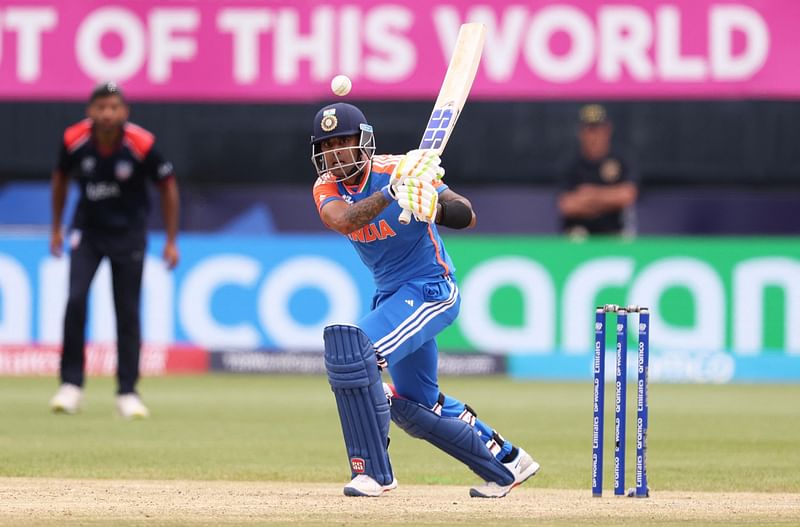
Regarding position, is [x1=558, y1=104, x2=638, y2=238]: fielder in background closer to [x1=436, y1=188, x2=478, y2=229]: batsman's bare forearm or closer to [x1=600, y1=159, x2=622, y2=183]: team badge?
[x1=600, y1=159, x2=622, y2=183]: team badge

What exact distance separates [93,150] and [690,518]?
5.04 metres

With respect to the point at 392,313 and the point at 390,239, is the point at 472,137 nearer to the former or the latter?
the point at 390,239

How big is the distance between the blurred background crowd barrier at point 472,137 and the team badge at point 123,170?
3.23 meters

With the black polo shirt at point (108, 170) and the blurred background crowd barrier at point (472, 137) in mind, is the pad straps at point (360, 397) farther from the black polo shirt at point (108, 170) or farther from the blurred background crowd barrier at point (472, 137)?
the blurred background crowd barrier at point (472, 137)

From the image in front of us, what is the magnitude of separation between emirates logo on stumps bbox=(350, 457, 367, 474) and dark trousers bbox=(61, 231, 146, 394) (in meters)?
3.71

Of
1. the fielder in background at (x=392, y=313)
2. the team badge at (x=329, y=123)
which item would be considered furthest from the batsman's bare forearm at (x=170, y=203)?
the team badge at (x=329, y=123)

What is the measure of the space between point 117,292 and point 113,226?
38 centimetres

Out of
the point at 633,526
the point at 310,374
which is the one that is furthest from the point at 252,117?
the point at 633,526

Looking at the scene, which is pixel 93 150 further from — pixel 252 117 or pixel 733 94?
pixel 733 94

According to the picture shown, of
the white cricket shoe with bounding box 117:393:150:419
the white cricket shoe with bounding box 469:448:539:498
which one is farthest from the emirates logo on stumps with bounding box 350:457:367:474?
the white cricket shoe with bounding box 117:393:150:419

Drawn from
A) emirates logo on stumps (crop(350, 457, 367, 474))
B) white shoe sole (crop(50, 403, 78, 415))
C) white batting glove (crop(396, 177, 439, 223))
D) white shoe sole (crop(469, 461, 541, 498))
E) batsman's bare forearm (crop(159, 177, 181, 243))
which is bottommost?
white shoe sole (crop(50, 403, 78, 415))

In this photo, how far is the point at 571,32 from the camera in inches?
511

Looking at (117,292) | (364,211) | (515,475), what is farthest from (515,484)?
(117,292)

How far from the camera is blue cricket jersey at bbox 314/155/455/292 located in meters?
6.29
